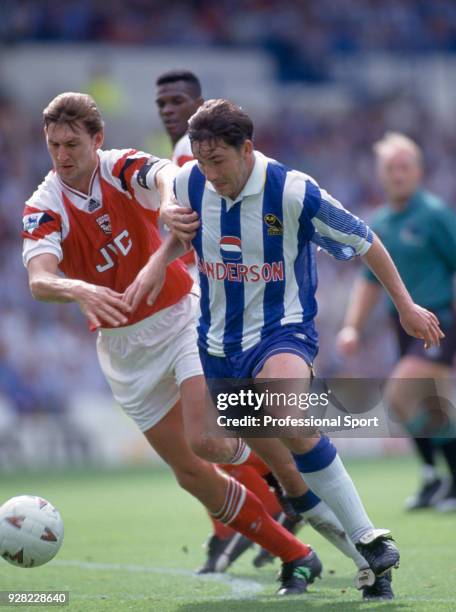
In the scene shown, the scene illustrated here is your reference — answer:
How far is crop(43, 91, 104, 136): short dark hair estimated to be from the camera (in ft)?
17.4

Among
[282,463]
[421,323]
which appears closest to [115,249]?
[282,463]

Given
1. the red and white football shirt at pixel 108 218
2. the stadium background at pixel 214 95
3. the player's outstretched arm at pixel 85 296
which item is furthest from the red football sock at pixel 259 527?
the stadium background at pixel 214 95

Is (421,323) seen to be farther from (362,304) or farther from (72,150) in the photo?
(362,304)

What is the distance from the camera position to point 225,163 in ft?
16.1

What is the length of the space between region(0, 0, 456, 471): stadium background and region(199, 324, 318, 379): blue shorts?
383 inches

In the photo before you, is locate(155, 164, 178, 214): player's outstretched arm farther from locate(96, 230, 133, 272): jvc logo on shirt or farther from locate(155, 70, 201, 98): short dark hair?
locate(155, 70, 201, 98): short dark hair

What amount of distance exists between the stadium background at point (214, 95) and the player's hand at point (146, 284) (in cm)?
979

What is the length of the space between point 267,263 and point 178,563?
93.7 inches

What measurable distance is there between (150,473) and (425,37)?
1256 centimetres

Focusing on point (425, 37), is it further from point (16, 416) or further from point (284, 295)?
point (284, 295)

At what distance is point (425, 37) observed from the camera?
2288 centimetres

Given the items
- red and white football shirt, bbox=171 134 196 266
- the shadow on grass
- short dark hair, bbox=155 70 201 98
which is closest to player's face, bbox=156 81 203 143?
short dark hair, bbox=155 70 201 98

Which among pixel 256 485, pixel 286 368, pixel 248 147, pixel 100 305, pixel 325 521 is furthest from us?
pixel 256 485

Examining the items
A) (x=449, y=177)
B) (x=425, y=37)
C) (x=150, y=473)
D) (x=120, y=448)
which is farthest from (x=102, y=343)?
(x=425, y=37)
